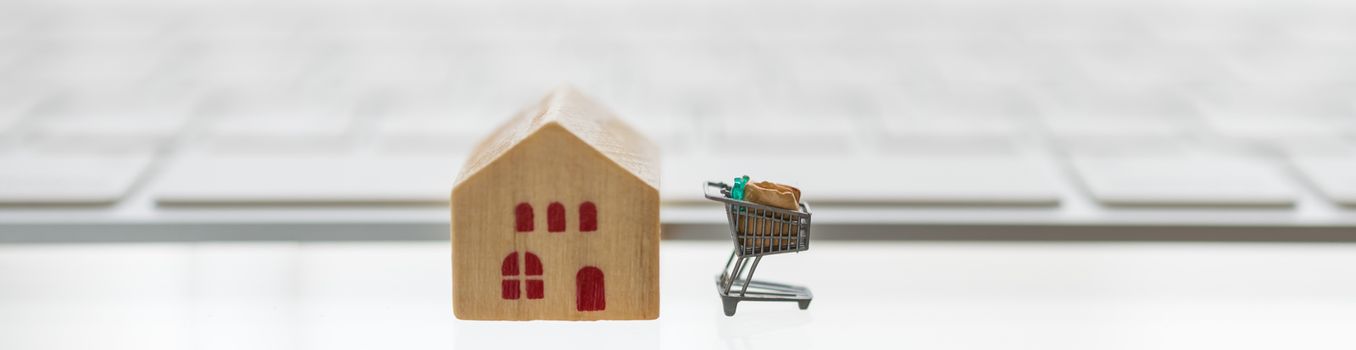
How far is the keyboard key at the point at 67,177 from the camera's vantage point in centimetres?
152

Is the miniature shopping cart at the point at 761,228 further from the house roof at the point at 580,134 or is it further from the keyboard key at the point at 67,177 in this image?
the keyboard key at the point at 67,177

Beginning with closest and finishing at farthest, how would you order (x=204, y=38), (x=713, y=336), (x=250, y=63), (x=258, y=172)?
(x=713, y=336), (x=258, y=172), (x=250, y=63), (x=204, y=38)

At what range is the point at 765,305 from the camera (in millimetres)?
1361

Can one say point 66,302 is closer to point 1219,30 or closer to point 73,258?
point 73,258

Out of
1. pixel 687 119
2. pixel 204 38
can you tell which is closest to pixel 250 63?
pixel 204 38

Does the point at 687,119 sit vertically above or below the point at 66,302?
above

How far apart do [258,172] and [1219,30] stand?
1.86m

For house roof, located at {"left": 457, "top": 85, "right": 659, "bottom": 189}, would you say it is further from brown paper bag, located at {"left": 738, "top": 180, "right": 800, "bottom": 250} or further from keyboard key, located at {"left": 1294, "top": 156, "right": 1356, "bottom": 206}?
keyboard key, located at {"left": 1294, "top": 156, "right": 1356, "bottom": 206}

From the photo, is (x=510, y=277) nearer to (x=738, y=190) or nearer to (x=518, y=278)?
(x=518, y=278)

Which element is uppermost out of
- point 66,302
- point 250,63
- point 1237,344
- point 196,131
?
point 250,63

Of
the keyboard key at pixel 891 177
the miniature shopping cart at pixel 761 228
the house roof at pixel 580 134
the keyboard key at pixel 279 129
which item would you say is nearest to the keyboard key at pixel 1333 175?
the keyboard key at pixel 891 177

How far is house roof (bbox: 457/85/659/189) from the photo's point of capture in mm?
1207

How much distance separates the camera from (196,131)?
71.7 inches

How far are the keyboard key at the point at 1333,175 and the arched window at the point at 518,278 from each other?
1.05 meters
